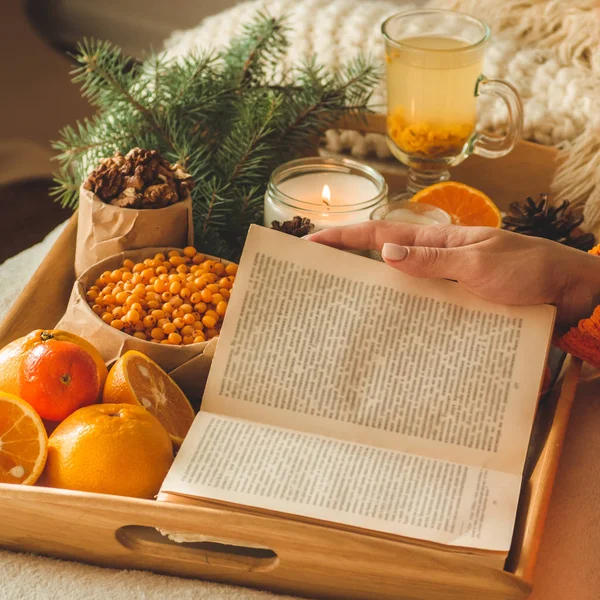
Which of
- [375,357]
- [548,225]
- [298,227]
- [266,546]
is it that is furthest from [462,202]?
[266,546]

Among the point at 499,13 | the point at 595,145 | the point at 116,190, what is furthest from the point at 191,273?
the point at 499,13

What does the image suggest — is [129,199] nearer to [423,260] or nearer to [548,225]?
[423,260]

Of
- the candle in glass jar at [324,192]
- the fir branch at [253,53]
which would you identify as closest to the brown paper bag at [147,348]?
the candle in glass jar at [324,192]

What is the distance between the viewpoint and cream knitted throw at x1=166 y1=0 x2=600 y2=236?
113 centimetres

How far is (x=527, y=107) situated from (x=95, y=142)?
25.4 inches

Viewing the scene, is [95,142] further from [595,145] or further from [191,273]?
[595,145]

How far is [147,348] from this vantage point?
2.58 ft

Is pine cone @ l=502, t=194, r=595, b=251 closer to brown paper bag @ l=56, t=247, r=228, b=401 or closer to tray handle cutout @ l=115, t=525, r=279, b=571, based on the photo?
brown paper bag @ l=56, t=247, r=228, b=401

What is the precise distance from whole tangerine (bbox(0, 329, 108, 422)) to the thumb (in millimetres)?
291

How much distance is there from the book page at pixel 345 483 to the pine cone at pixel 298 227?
254 millimetres

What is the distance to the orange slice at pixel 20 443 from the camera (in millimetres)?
632

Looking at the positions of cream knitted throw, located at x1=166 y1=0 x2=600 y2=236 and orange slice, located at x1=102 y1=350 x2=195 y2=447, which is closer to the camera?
orange slice, located at x1=102 y1=350 x2=195 y2=447

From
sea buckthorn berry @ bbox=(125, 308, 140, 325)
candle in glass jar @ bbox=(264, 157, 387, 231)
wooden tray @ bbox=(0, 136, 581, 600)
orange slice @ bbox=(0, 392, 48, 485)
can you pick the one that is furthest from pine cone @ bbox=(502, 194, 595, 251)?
orange slice @ bbox=(0, 392, 48, 485)

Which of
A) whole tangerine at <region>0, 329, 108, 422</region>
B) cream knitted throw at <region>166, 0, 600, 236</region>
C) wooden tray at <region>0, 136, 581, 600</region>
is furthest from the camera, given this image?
cream knitted throw at <region>166, 0, 600, 236</region>
